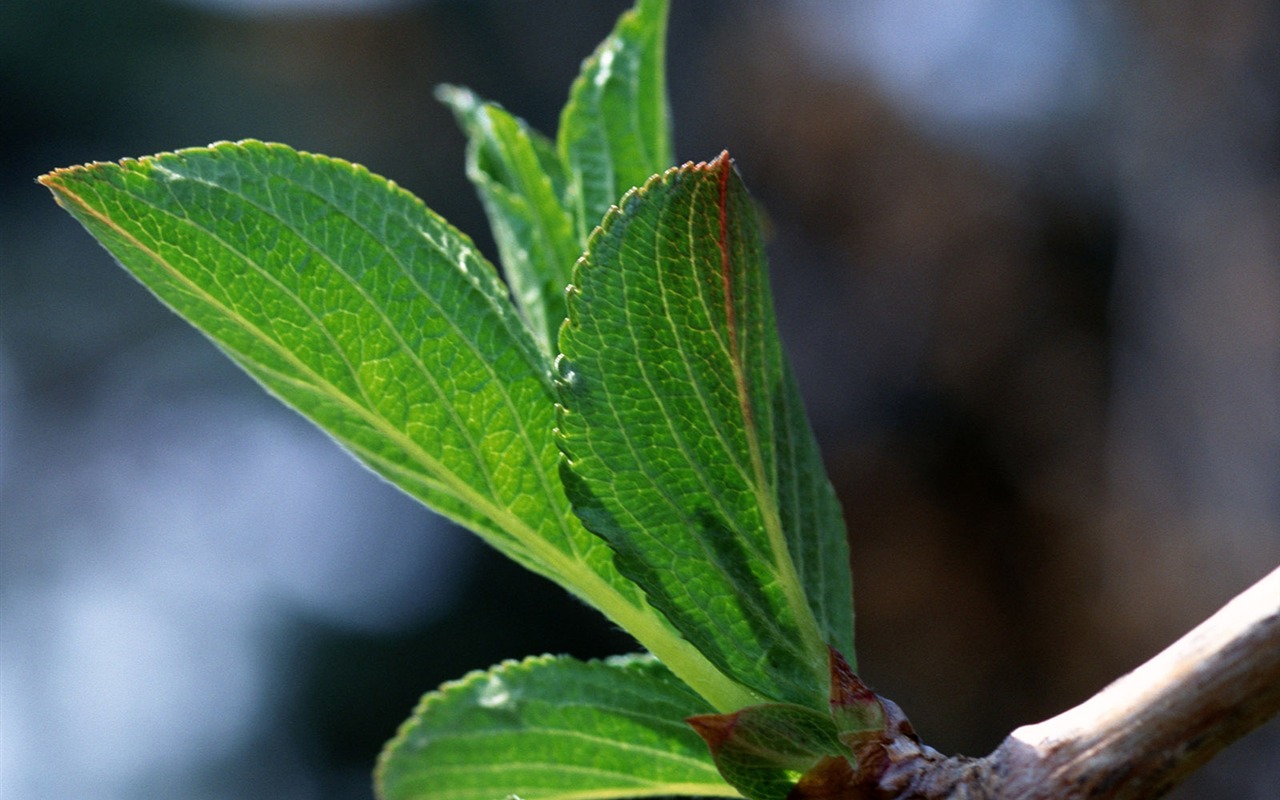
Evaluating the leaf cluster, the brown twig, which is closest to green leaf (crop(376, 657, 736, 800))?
the leaf cluster

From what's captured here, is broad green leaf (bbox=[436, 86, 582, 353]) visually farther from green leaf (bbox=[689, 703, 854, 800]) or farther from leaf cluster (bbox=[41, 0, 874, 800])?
green leaf (bbox=[689, 703, 854, 800])

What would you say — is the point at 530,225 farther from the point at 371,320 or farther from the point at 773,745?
the point at 773,745

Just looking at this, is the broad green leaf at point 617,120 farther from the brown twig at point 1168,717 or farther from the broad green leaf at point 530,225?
the brown twig at point 1168,717

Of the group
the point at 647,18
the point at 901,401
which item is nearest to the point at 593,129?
the point at 647,18

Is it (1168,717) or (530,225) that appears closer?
(1168,717)

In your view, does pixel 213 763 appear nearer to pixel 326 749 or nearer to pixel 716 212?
pixel 326 749

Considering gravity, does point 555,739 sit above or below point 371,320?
below

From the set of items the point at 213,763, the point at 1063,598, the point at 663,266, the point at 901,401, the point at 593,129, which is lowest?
the point at 1063,598

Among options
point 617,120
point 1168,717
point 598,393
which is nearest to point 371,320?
point 598,393

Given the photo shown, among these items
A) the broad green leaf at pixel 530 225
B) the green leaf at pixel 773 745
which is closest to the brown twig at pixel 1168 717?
the green leaf at pixel 773 745
